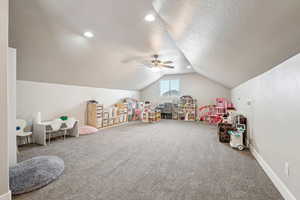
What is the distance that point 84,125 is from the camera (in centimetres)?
508

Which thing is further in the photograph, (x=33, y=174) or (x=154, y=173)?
(x=154, y=173)

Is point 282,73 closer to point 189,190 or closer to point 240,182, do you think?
point 240,182

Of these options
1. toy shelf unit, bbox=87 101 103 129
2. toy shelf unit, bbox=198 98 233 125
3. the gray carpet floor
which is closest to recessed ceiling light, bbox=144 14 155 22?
the gray carpet floor

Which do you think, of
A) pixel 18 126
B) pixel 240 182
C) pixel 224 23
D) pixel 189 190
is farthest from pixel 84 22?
pixel 240 182

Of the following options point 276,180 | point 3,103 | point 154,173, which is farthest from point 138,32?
point 276,180

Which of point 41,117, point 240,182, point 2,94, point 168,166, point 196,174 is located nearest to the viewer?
point 2,94

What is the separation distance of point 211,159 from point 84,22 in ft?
11.5

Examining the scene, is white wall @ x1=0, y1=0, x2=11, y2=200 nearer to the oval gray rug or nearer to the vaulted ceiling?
the oval gray rug

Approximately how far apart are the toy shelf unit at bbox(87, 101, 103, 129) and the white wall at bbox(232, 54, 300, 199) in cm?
477

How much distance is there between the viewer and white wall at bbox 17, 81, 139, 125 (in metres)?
3.45

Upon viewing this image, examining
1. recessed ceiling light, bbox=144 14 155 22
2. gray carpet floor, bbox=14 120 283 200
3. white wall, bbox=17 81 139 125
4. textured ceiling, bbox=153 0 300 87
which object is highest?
recessed ceiling light, bbox=144 14 155 22

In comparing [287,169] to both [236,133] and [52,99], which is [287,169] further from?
[52,99]

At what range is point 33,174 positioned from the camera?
6.25 ft

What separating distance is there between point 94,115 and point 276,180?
503 cm
